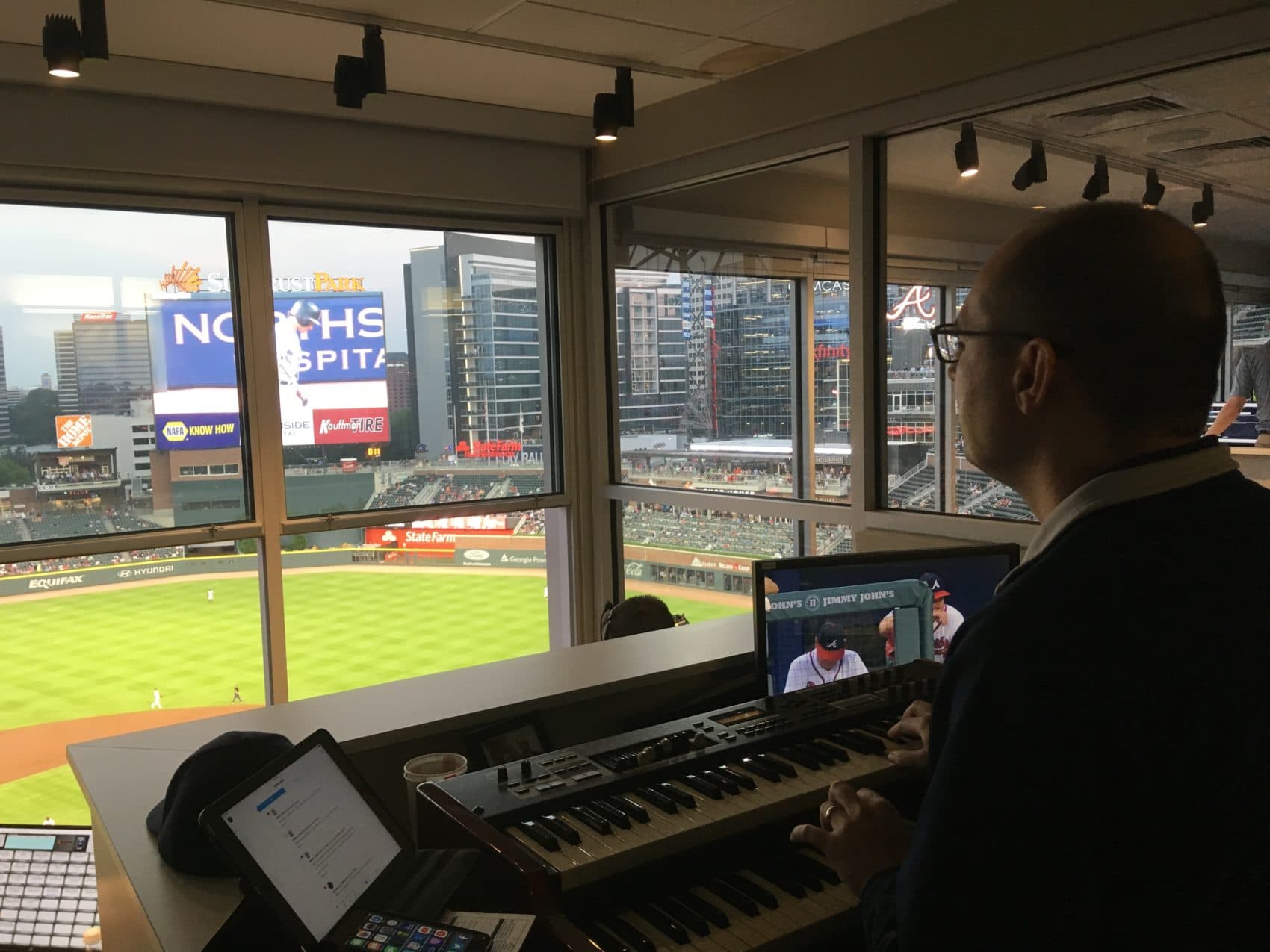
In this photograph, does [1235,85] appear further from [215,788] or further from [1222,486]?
[215,788]

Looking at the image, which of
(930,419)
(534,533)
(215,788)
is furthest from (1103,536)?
(534,533)

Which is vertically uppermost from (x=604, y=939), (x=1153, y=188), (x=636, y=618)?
(x=1153, y=188)

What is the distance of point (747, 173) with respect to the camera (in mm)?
4266

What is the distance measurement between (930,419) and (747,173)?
1392 millimetres

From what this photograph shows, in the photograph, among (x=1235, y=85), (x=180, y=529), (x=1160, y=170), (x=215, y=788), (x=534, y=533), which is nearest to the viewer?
(x=215, y=788)

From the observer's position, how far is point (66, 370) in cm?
381

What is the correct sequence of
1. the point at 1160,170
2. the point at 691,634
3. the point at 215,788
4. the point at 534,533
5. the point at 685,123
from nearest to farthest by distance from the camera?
the point at 215,788 < the point at 691,634 < the point at 1160,170 < the point at 685,123 < the point at 534,533

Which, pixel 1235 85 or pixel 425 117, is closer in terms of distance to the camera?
pixel 1235 85

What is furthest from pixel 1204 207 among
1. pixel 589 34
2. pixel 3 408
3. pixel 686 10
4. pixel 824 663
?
pixel 3 408

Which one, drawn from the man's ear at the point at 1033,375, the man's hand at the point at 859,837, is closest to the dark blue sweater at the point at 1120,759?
the man's ear at the point at 1033,375

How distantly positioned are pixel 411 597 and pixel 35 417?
6.49ft

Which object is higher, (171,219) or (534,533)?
(171,219)

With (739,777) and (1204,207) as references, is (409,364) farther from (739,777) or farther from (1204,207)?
(739,777)

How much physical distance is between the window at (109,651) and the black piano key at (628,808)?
331 cm
